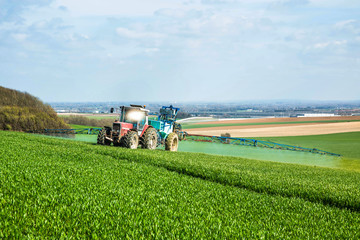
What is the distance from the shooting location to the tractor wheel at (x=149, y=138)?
21891 mm

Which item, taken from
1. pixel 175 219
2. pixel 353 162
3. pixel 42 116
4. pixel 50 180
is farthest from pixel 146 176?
pixel 42 116

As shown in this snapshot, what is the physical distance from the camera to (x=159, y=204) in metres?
8.66

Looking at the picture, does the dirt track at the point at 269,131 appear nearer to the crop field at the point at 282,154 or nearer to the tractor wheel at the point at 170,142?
the crop field at the point at 282,154

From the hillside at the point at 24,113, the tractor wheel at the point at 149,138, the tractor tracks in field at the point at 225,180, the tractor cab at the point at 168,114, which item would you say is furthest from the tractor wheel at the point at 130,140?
the hillside at the point at 24,113

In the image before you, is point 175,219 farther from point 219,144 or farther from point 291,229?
point 219,144

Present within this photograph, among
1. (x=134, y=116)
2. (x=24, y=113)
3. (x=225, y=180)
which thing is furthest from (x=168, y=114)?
(x=24, y=113)

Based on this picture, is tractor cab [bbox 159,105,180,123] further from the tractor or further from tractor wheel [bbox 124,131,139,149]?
tractor wheel [bbox 124,131,139,149]

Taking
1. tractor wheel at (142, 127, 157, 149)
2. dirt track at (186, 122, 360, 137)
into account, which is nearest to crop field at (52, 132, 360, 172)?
tractor wheel at (142, 127, 157, 149)

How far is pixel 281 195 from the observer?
1203cm

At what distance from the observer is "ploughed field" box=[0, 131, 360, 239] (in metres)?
6.66

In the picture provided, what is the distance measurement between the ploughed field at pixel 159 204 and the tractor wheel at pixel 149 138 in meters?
7.34

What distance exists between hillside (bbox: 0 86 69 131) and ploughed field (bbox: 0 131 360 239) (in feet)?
102

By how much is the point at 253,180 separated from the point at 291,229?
17.8 ft

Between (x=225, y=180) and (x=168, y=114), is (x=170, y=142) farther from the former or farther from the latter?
(x=225, y=180)
